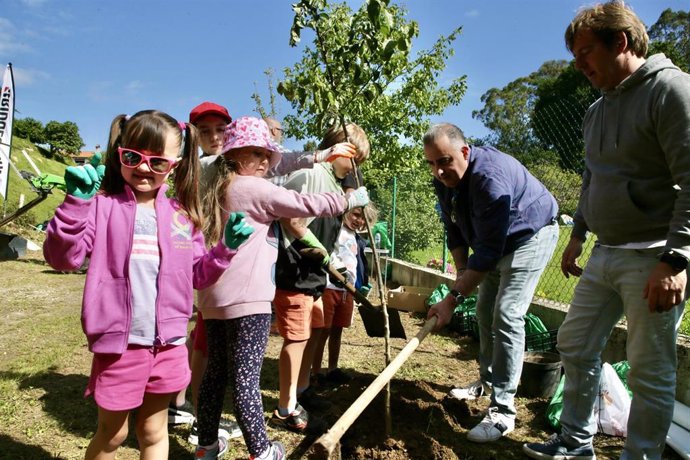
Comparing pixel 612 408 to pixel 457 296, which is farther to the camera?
pixel 612 408

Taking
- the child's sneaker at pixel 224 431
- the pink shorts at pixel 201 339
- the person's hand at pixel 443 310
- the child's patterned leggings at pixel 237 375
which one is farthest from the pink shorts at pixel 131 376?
the person's hand at pixel 443 310

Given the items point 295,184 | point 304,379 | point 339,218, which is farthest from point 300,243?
point 304,379

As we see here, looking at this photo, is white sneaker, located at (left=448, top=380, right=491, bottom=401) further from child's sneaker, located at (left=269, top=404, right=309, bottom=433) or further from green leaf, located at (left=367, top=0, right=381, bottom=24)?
green leaf, located at (left=367, top=0, right=381, bottom=24)

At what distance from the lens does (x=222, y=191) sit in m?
2.07

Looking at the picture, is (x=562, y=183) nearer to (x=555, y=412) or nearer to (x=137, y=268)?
(x=555, y=412)

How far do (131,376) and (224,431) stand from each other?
1.11 meters

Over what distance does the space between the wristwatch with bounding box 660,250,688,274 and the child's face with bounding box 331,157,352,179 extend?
172 centimetres

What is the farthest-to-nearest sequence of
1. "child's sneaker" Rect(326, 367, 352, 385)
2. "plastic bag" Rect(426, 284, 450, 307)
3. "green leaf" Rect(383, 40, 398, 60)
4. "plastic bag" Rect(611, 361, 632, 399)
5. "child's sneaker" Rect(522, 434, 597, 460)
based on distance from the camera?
1. "plastic bag" Rect(426, 284, 450, 307)
2. "child's sneaker" Rect(326, 367, 352, 385)
3. "plastic bag" Rect(611, 361, 632, 399)
4. "child's sneaker" Rect(522, 434, 597, 460)
5. "green leaf" Rect(383, 40, 398, 60)

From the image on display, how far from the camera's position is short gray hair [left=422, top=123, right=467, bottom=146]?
2516mm

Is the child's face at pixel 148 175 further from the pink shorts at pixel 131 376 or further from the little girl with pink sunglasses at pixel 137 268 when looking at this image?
the pink shorts at pixel 131 376

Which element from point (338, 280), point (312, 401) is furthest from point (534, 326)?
point (312, 401)

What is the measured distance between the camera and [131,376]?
1582mm

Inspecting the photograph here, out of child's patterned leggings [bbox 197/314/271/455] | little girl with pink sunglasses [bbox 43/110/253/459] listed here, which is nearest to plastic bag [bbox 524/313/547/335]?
child's patterned leggings [bbox 197/314/271/455]

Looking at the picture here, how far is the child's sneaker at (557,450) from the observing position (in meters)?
2.31
